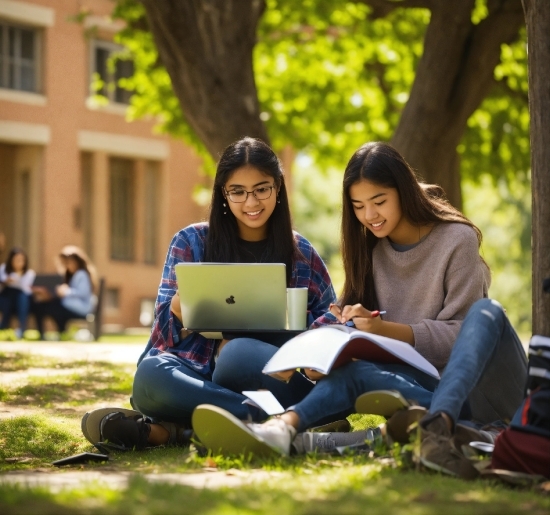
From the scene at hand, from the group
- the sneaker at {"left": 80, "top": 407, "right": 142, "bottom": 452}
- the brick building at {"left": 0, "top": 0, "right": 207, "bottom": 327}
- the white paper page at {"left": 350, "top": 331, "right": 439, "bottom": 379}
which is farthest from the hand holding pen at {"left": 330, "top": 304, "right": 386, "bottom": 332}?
the brick building at {"left": 0, "top": 0, "right": 207, "bottom": 327}

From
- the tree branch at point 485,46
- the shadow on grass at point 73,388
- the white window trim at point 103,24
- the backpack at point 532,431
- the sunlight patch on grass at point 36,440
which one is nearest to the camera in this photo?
the backpack at point 532,431

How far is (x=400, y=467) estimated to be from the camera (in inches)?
158

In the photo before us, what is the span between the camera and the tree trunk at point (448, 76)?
402 inches

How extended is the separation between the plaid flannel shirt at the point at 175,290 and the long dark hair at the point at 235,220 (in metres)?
0.06

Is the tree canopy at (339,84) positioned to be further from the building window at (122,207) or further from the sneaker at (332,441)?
the sneaker at (332,441)

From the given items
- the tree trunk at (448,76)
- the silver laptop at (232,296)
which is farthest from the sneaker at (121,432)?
the tree trunk at (448,76)

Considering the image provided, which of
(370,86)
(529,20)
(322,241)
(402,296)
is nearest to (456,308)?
(402,296)

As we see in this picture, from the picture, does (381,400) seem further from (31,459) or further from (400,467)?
(31,459)

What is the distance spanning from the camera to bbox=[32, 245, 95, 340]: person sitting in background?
16.0 m

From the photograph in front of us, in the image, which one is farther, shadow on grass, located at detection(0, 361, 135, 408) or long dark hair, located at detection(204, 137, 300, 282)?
shadow on grass, located at detection(0, 361, 135, 408)

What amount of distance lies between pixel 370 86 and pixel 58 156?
28.0 ft

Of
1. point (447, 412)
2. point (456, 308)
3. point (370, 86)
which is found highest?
point (370, 86)

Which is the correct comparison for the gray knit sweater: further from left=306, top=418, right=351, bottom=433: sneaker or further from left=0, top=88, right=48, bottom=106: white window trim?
left=0, top=88, right=48, bottom=106: white window trim

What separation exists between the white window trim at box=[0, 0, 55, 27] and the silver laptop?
18.1m
